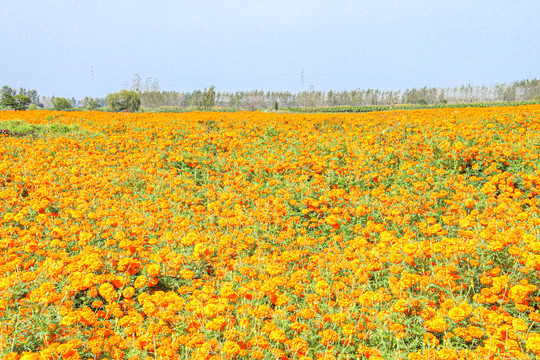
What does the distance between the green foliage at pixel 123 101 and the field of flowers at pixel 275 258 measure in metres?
56.6

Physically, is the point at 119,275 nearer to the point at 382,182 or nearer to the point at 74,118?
the point at 382,182

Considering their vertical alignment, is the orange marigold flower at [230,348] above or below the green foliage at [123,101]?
below

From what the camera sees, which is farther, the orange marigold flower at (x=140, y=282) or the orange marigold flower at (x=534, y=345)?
the orange marigold flower at (x=140, y=282)

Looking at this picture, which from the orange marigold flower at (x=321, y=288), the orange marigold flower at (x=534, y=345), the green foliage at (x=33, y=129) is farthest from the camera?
the green foliage at (x=33, y=129)

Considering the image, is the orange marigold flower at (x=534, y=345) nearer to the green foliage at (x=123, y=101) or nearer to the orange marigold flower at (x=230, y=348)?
the orange marigold flower at (x=230, y=348)

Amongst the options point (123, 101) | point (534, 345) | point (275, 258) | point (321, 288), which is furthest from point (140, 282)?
point (123, 101)

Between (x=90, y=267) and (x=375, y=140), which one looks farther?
(x=375, y=140)

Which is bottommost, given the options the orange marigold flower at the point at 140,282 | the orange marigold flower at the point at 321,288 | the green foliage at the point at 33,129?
the orange marigold flower at the point at 321,288

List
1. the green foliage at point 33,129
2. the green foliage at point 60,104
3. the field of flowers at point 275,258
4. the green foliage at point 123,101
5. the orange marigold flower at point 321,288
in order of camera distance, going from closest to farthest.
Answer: the field of flowers at point 275,258 < the orange marigold flower at point 321,288 < the green foliage at point 33,129 < the green foliage at point 123,101 < the green foliage at point 60,104

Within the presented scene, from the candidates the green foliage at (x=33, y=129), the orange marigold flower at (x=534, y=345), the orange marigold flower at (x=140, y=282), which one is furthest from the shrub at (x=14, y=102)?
the orange marigold flower at (x=534, y=345)

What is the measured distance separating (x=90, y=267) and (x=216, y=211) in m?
1.94

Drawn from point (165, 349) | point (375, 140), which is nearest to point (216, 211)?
point (165, 349)

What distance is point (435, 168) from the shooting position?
6016 millimetres

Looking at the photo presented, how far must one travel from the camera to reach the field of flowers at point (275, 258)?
224cm
